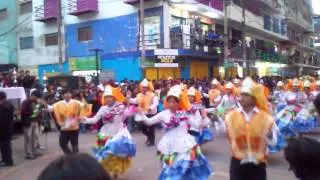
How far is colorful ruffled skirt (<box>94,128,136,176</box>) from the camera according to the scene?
887 centimetres

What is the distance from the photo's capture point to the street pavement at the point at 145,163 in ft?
31.7

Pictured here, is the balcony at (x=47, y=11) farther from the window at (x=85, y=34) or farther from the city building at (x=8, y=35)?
the city building at (x=8, y=35)

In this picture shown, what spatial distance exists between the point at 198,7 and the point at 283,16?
27.1m

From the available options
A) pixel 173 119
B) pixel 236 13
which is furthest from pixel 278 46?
pixel 173 119

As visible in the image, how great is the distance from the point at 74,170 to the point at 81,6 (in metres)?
31.5

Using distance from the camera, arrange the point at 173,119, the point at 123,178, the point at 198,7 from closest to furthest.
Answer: the point at 173,119, the point at 123,178, the point at 198,7

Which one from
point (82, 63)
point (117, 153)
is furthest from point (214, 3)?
point (117, 153)

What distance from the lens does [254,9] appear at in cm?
4559

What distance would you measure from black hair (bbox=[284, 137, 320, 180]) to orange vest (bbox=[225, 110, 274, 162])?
2.96m

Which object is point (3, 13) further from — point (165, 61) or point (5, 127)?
point (5, 127)

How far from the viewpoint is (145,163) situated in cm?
1101

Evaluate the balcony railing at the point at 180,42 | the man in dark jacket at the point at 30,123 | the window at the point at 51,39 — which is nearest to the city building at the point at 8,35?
the window at the point at 51,39

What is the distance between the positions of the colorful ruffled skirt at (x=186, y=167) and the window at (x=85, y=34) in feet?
86.7

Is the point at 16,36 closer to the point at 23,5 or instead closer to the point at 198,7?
the point at 23,5
